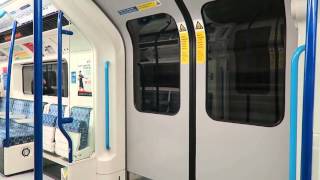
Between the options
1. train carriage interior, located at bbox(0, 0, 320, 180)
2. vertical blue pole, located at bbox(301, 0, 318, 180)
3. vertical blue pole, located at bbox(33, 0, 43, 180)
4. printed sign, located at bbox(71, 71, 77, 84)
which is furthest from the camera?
printed sign, located at bbox(71, 71, 77, 84)

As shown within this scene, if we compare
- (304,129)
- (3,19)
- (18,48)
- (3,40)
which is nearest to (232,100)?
(304,129)

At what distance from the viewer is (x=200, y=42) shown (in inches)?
91.9

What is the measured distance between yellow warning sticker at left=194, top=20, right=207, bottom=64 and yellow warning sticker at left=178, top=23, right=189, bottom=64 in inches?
4.3

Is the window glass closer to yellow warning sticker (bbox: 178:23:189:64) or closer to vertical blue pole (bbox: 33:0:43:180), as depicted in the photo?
yellow warning sticker (bbox: 178:23:189:64)

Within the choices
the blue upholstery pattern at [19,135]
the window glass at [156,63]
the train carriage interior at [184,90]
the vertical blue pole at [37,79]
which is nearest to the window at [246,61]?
the train carriage interior at [184,90]

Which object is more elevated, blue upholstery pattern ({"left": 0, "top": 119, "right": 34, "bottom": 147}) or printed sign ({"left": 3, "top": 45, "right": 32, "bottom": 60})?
printed sign ({"left": 3, "top": 45, "right": 32, "bottom": 60})

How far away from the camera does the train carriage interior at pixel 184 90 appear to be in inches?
75.4

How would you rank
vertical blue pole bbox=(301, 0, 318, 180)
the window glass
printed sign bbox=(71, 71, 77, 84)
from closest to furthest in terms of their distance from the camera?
vertical blue pole bbox=(301, 0, 318, 180)
the window glass
printed sign bbox=(71, 71, 77, 84)

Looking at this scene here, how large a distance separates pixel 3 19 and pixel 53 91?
4.93 feet

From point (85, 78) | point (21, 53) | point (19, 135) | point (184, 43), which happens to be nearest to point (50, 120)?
point (19, 135)

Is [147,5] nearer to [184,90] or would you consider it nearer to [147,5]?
[147,5]

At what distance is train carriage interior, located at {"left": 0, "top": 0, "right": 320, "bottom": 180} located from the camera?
6.28ft

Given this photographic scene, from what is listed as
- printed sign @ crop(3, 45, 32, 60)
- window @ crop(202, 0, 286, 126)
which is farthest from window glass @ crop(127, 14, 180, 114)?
printed sign @ crop(3, 45, 32, 60)

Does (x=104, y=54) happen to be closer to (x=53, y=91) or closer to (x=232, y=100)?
(x=232, y=100)
